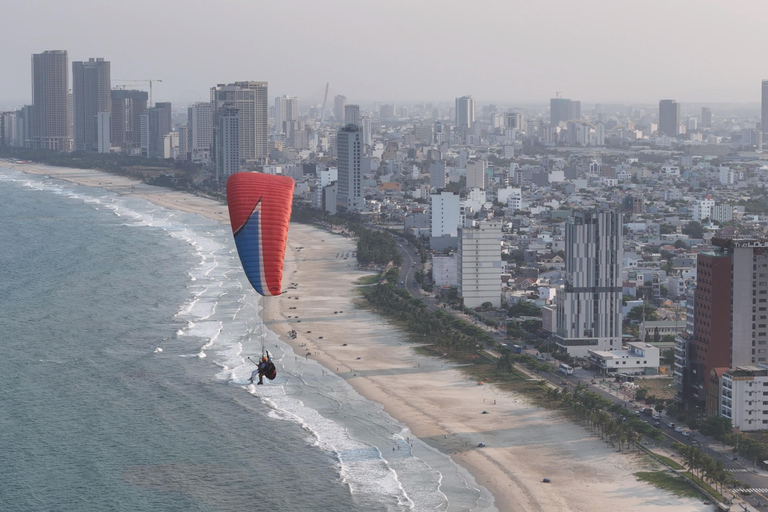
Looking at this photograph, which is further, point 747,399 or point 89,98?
point 89,98

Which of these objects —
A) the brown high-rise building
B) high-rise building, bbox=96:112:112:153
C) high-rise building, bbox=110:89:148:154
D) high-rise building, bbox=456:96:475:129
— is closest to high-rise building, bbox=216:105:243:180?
high-rise building, bbox=96:112:112:153

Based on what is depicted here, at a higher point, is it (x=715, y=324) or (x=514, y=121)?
(x=514, y=121)

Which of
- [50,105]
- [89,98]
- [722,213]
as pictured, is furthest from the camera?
[89,98]

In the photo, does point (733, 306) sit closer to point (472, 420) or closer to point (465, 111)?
point (472, 420)

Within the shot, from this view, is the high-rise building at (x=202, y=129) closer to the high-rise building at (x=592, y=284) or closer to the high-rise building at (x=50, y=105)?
the high-rise building at (x=50, y=105)

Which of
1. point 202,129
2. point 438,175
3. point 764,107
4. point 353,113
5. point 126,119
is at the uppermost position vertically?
point 764,107

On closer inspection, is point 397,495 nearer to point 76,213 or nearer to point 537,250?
point 537,250

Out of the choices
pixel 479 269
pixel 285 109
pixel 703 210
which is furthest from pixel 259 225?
pixel 285 109
